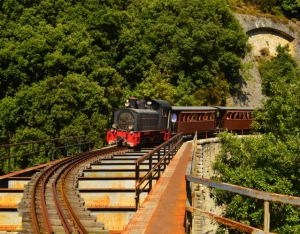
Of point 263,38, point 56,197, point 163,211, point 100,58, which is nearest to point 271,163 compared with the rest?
point 56,197

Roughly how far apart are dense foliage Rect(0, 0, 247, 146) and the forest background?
73 mm

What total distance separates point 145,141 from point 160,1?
2296 centimetres

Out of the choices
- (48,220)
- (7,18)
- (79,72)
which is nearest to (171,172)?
(48,220)

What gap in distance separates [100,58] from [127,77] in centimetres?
560

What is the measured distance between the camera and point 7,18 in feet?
105

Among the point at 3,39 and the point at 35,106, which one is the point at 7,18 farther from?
the point at 35,106

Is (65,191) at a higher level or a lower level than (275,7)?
lower

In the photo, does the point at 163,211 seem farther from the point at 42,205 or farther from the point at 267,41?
the point at 267,41

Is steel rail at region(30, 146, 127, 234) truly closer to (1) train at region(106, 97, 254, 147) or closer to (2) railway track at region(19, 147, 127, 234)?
(2) railway track at region(19, 147, 127, 234)

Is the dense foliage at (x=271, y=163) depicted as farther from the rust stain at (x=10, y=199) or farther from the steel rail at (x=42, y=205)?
the rust stain at (x=10, y=199)

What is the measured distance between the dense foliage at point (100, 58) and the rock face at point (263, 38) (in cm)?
620

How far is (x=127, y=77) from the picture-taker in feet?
130

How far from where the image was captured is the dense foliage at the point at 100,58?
28.7 m

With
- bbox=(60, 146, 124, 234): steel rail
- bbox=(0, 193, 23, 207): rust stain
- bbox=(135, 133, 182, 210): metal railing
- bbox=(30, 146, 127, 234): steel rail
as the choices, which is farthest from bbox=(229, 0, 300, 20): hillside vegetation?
bbox=(0, 193, 23, 207): rust stain
